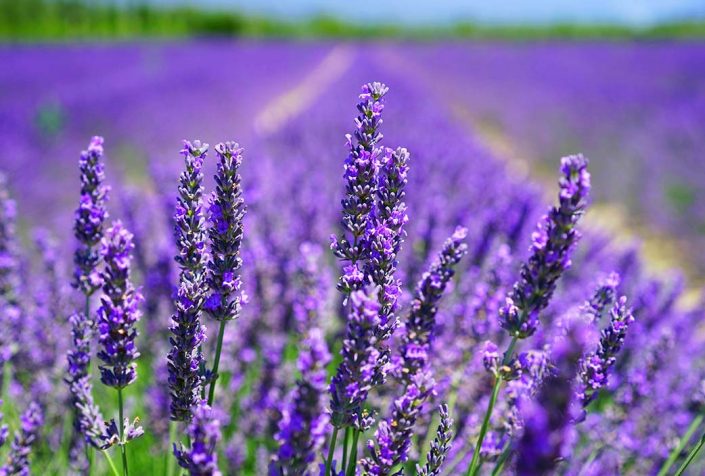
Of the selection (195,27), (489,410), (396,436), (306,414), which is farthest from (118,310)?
(195,27)

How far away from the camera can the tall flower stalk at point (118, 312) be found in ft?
3.43

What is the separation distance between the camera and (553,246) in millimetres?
976

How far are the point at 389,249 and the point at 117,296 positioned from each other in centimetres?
51

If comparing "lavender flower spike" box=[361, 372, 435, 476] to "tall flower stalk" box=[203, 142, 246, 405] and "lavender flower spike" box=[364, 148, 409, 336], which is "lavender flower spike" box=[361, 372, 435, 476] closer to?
"lavender flower spike" box=[364, 148, 409, 336]

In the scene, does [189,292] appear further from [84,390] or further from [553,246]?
[553,246]

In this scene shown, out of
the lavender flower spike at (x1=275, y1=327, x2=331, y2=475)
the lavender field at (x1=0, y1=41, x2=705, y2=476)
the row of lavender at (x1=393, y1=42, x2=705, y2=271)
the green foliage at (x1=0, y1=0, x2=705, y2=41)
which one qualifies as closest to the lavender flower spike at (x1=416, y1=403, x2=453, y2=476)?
the lavender field at (x1=0, y1=41, x2=705, y2=476)

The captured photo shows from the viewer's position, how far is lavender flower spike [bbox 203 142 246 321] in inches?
42.1

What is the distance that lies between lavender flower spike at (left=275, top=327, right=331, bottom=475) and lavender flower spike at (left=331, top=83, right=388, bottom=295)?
0.32m

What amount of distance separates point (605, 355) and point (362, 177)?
574mm

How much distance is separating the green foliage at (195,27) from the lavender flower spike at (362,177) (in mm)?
36341

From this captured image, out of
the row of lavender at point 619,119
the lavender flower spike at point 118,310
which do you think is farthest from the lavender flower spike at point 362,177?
the row of lavender at point 619,119

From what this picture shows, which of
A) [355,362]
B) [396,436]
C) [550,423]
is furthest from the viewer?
[396,436]

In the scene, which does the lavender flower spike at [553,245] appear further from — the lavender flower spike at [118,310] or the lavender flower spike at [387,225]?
the lavender flower spike at [118,310]

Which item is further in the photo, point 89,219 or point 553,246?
point 89,219
